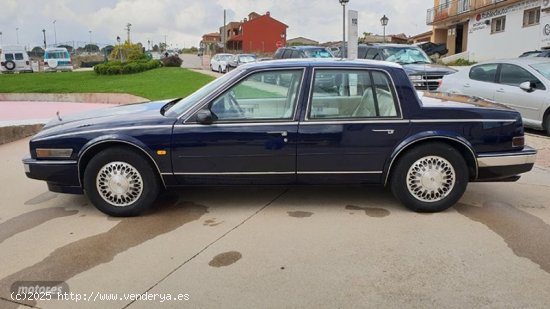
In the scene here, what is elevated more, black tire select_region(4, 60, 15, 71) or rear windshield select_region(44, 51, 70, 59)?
rear windshield select_region(44, 51, 70, 59)

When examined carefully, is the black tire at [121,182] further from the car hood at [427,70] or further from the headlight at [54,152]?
the car hood at [427,70]

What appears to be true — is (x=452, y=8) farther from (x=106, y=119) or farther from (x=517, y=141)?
(x=106, y=119)

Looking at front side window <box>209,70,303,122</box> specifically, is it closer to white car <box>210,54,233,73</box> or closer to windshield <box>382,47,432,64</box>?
windshield <box>382,47,432,64</box>

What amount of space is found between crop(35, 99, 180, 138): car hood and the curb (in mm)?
4272

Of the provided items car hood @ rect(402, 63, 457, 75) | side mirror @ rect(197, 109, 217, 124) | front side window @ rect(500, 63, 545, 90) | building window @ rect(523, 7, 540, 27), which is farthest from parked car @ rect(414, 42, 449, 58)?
side mirror @ rect(197, 109, 217, 124)

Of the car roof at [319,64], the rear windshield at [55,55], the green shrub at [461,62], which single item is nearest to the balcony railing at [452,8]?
the green shrub at [461,62]

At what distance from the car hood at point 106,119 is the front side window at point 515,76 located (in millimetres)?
6954

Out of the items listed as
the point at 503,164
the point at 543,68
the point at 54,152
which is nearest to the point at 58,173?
the point at 54,152

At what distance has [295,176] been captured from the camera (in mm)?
4527

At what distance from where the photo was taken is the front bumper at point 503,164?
449cm

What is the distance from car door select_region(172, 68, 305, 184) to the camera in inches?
173

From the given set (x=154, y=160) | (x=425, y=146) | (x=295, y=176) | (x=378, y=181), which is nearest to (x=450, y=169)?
(x=425, y=146)

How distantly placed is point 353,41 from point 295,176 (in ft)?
22.3

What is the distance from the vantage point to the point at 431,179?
178 inches
